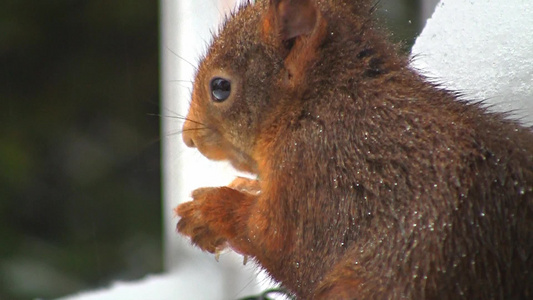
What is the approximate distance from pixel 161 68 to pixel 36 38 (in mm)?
501

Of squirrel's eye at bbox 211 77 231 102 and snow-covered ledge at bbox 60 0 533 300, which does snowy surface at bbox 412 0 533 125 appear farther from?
squirrel's eye at bbox 211 77 231 102

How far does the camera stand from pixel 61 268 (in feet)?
6.06

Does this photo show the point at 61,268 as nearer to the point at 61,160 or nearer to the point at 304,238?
the point at 61,160

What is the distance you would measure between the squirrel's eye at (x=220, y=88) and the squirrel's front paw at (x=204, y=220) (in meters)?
0.11

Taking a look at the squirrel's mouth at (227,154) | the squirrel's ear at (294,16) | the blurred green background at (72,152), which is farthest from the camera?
the blurred green background at (72,152)

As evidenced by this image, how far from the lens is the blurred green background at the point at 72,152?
157cm

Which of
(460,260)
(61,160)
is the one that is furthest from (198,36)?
(61,160)

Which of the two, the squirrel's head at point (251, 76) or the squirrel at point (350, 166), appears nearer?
the squirrel at point (350, 166)

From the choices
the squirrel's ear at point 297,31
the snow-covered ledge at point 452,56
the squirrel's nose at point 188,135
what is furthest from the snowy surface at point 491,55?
the squirrel's nose at point 188,135

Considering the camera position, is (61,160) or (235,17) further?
(61,160)

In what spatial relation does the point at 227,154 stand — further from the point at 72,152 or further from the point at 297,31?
the point at 72,152

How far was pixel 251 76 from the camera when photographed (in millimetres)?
864

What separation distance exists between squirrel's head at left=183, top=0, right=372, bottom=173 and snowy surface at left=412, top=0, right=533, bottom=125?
153 millimetres

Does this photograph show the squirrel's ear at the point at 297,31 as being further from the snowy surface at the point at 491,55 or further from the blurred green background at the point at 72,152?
the blurred green background at the point at 72,152
